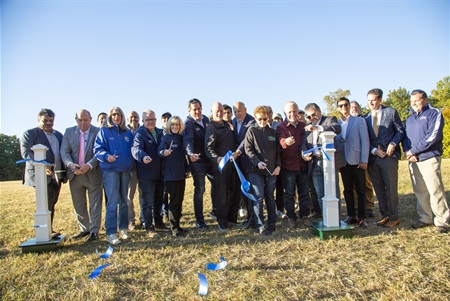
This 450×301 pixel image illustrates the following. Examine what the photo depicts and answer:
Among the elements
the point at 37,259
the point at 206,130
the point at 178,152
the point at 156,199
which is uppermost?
the point at 206,130

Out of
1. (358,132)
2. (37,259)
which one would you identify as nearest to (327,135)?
(358,132)

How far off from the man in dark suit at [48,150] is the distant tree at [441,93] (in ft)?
170

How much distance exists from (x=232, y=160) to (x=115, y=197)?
205 centimetres

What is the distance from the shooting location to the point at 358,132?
17.3ft

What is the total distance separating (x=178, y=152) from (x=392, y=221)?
3.93 m

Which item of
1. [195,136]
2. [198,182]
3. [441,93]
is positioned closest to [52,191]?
[198,182]

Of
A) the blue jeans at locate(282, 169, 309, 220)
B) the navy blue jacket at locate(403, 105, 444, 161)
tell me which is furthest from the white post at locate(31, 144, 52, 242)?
the navy blue jacket at locate(403, 105, 444, 161)

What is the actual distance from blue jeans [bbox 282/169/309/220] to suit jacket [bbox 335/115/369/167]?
81 centimetres

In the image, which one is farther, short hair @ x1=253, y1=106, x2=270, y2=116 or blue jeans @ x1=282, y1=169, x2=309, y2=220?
blue jeans @ x1=282, y1=169, x2=309, y2=220

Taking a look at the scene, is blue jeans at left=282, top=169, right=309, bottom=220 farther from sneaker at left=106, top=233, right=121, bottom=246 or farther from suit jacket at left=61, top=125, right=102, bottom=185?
suit jacket at left=61, top=125, right=102, bottom=185

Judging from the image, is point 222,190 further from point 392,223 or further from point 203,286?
point 392,223

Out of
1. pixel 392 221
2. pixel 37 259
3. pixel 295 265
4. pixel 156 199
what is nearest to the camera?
pixel 295 265

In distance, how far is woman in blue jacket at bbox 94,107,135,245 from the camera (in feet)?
15.2

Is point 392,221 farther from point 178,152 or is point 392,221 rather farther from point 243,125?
point 178,152
